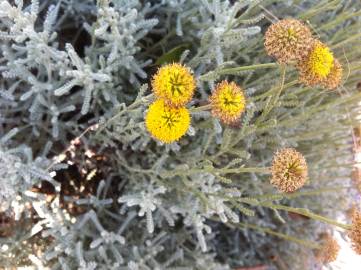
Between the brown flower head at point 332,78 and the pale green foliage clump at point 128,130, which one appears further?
the pale green foliage clump at point 128,130

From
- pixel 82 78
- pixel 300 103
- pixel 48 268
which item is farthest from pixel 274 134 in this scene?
pixel 48 268

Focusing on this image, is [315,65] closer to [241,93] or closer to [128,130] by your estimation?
[241,93]

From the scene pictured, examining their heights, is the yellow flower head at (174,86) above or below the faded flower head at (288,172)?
above

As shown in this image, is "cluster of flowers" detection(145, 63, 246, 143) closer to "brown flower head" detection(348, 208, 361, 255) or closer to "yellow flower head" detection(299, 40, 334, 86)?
"yellow flower head" detection(299, 40, 334, 86)

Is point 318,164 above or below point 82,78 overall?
below

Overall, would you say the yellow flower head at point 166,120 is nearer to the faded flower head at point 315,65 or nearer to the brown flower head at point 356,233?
the faded flower head at point 315,65

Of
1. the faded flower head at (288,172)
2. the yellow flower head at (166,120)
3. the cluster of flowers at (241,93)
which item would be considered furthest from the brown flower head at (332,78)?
the yellow flower head at (166,120)

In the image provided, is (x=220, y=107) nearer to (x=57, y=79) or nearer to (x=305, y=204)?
(x=57, y=79)
